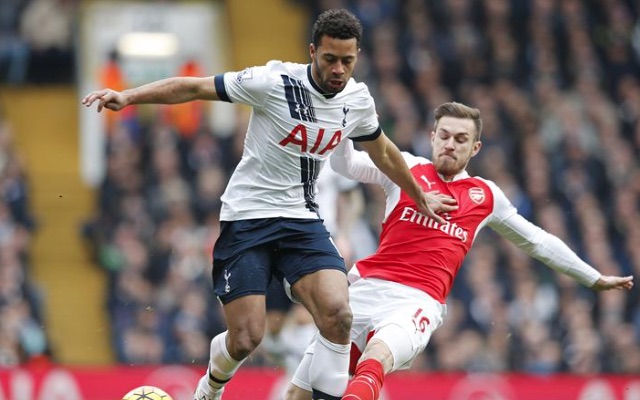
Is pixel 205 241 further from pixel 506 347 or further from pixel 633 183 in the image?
pixel 633 183

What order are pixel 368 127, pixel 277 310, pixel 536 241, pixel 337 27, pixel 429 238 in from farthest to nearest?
pixel 277 310, pixel 536 241, pixel 429 238, pixel 368 127, pixel 337 27

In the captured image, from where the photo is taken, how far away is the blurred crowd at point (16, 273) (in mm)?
14880

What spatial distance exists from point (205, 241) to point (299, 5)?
24.2ft

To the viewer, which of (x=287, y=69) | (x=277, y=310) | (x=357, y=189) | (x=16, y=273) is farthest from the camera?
(x=16, y=273)

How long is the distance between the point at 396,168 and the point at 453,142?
0.61 metres

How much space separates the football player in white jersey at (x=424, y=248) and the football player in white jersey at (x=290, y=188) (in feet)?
1.80

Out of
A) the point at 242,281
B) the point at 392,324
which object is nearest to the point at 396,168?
the point at 392,324

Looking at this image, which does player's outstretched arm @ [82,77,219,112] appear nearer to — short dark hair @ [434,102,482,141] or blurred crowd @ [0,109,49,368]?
short dark hair @ [434,102,482,141]

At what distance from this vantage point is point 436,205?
905 centimetres

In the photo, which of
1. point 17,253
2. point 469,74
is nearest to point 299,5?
point 469,74

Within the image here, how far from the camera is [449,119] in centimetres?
931

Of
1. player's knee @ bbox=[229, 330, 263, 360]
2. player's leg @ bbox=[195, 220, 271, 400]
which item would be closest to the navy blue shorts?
player's leg @ bbox=[195, 220, 271, 400]

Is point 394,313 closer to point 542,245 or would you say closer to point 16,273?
point 542,245

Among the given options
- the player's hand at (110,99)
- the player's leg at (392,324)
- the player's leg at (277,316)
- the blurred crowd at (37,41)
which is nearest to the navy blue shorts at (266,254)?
the player's leg at (392,324)
